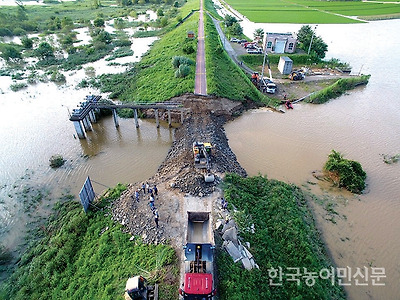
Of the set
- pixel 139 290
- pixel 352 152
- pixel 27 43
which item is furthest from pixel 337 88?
pixel 27 43

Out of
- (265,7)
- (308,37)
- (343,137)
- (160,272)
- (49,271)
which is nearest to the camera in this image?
(160,272)

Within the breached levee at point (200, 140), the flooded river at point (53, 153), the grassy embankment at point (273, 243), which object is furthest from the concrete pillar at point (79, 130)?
the grassy embankment at point (273, 243)

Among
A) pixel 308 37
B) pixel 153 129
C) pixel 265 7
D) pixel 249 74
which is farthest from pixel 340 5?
pixel 153 129

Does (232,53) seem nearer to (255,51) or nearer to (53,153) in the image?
(255,51)

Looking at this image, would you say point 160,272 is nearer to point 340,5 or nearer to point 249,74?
point 249,74

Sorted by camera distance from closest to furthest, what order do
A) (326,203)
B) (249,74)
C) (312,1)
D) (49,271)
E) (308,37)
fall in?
1. (49,271)
2. (326,203)
3. (249,74)
4. (308,37)
5. (312,1)

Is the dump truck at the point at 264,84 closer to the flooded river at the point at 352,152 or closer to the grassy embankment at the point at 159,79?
the flooded river at the point at 352,152
